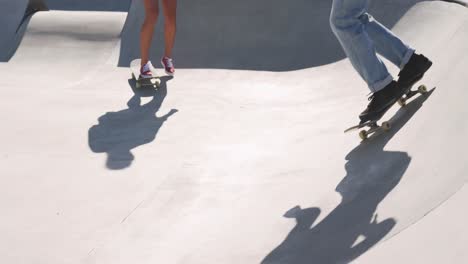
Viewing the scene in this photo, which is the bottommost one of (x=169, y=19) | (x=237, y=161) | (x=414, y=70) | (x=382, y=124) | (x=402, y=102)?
(x=237, y=161)

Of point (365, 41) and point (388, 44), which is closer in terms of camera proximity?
point (365, 41)

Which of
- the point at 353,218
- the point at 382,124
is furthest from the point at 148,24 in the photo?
the point at 353,218

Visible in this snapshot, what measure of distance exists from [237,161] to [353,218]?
6.11 ft

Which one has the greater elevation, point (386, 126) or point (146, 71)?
point (386, 126)

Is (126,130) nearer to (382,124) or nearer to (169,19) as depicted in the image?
(169,19)

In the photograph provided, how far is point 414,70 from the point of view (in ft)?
16.4

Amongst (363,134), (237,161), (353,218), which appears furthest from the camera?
(237,161)

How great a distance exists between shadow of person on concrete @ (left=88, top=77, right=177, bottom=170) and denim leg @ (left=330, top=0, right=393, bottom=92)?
1934 mm

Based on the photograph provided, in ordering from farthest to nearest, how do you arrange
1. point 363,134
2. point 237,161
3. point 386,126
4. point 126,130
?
point 126,130
point 237,161
point 363,134
point 386,126

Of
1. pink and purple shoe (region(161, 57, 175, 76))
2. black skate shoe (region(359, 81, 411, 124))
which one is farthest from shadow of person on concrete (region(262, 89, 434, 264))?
pink and purple shoe (region(161, 57, 175, 76))

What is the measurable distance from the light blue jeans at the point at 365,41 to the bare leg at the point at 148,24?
3290 mm

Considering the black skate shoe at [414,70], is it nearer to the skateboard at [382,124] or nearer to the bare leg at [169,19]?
the skateboard at [382,124]

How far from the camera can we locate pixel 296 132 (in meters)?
6.28

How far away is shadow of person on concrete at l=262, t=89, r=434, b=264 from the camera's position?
3.57 meters
